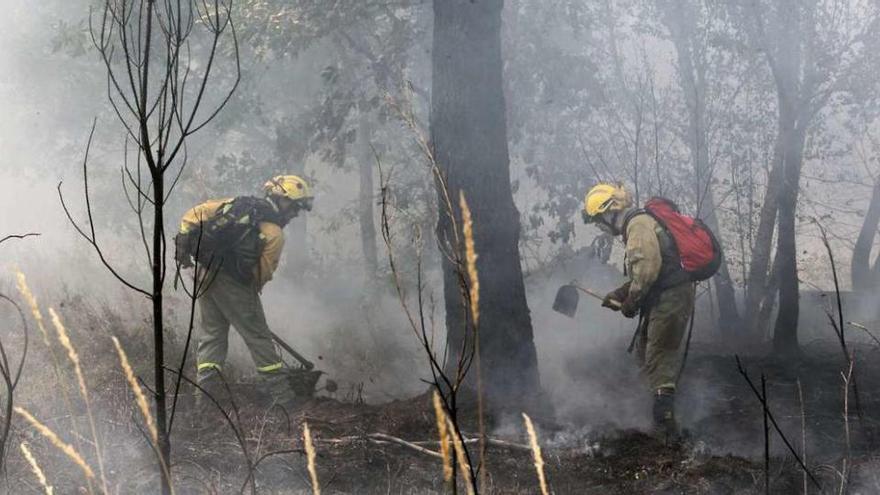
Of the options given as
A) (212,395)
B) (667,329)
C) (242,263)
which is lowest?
(212,395)

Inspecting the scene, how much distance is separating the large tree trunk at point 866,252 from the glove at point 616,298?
7650 mm

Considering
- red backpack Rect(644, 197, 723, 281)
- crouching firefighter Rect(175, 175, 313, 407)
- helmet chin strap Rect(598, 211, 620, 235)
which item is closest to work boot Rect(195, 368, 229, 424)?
crouching firefighter Rect(175, 175, 313, 407)

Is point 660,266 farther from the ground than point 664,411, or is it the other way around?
point 660,266

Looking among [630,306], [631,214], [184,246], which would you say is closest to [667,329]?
[630,306]

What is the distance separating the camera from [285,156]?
33.7ft

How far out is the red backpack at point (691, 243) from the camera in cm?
570

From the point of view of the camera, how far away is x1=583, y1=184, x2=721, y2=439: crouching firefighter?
18.6 feet

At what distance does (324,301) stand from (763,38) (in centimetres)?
803

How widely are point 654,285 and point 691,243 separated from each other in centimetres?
38

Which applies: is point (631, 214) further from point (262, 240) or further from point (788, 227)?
point (788, 227)

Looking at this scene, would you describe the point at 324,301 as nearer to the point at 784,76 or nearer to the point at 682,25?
the point at 682,25

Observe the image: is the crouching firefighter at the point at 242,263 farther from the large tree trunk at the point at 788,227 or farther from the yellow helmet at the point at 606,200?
the large tree trunk at the point at 788,227

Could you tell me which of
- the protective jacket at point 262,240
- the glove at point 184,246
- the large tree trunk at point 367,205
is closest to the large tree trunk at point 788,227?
the protective jacket at point 262,240

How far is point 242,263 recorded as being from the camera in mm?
→ 6258
